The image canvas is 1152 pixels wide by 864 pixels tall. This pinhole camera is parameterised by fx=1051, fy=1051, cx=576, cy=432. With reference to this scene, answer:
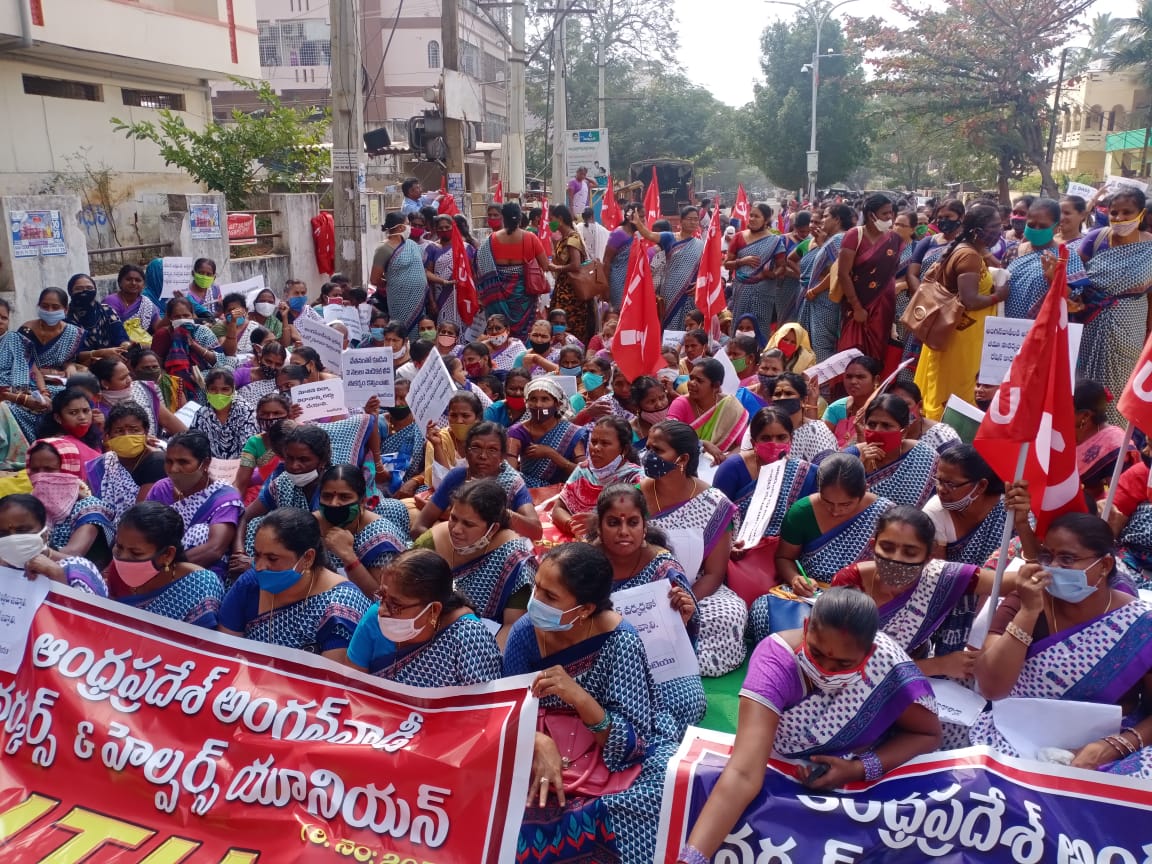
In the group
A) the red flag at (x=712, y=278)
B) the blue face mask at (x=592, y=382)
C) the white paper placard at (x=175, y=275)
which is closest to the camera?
the blue face mask at (x=592, y=382)

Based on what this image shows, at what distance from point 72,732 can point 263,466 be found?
223cm

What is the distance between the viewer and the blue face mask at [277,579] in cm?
351

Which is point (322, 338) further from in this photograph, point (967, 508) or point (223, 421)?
point (967, 508)

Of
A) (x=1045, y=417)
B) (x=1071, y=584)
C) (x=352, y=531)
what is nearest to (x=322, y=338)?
(x=352, y=531)

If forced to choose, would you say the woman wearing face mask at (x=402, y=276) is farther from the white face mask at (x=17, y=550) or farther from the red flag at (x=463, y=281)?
the white face mask at (x=17, y=550)

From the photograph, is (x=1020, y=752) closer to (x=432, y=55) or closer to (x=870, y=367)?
(x=870, y=367)

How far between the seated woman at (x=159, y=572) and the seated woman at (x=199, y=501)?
0.68 meters

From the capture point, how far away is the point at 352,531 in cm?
430

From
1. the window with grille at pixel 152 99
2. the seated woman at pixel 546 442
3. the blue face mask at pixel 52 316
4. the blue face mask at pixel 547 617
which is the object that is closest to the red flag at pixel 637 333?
the seated woman at pixel 546 442

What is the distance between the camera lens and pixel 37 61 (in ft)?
50.8

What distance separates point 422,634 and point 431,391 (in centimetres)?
284

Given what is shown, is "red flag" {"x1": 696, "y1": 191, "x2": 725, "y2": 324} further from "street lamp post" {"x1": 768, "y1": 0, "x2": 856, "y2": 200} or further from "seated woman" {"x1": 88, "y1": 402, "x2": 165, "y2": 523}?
"street lamp post" {"x1": 768, "y1": 0, "x2": 856, "y2": 200}

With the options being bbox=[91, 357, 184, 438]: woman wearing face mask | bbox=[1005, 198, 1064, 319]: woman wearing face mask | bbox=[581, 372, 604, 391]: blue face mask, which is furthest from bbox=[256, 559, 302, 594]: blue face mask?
bbox=[1005, 198, 1064, 319]: woman wearing face mask

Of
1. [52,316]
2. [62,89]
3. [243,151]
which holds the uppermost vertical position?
[62,89]
